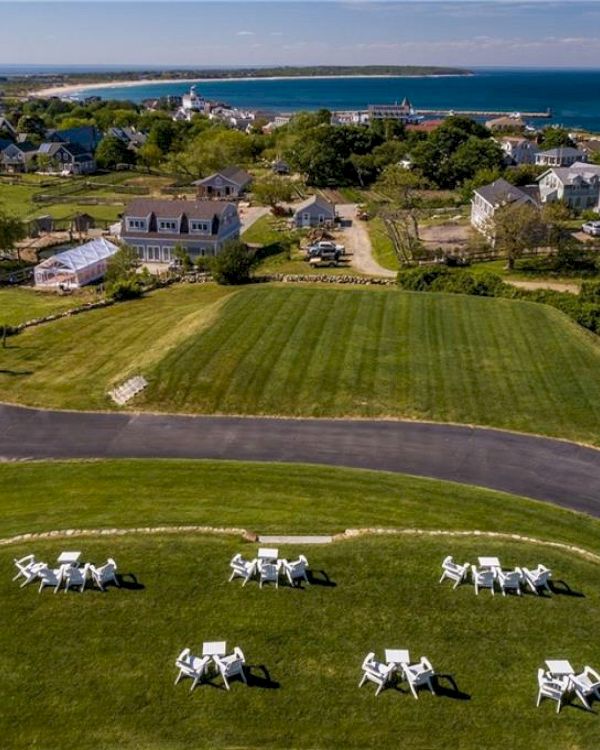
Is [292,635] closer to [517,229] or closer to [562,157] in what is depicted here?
[517,229]

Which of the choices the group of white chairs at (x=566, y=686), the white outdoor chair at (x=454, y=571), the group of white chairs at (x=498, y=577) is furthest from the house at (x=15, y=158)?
the group of white chairs at (x=566, y=686)

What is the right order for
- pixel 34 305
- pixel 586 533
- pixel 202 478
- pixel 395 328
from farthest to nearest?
1. pixel 34 305
2. pixel 395 328
3. pixel 202 478
4. pixel 586 533

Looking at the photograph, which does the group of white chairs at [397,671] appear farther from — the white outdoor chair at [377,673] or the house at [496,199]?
the house at [496,199]

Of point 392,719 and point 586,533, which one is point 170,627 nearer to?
point 392,719

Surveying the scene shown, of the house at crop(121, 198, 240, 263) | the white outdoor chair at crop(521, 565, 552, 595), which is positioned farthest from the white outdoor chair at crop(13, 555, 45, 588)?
the house at crop(121, 198, 240, 263)

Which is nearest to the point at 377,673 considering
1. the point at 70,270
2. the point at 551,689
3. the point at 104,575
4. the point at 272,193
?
the point at 551,689

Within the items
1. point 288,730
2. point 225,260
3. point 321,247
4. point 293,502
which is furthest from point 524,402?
point 321,247
